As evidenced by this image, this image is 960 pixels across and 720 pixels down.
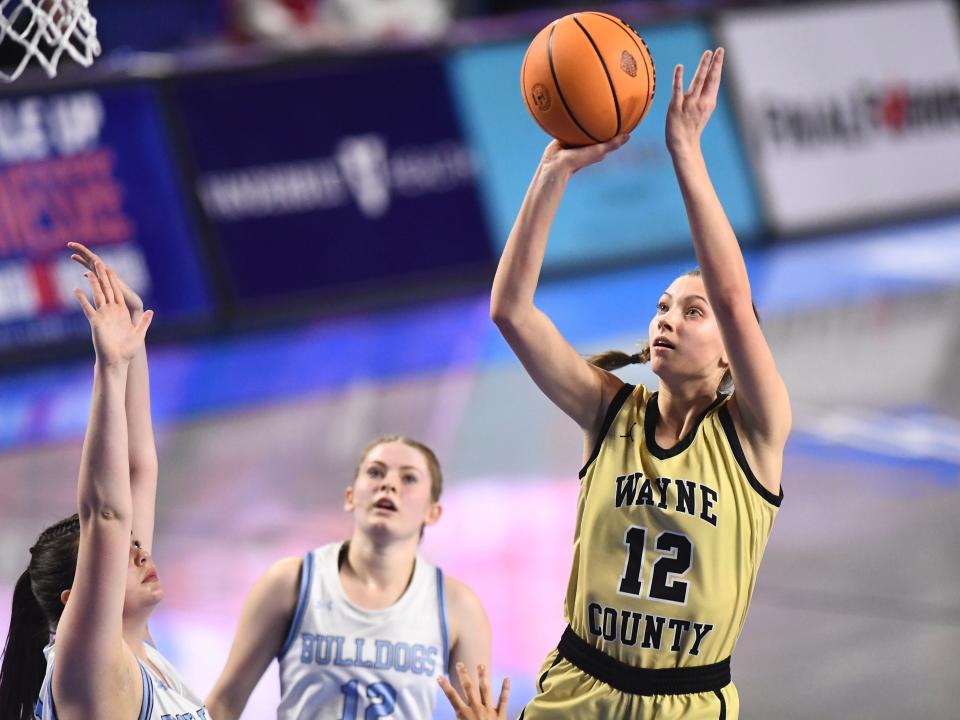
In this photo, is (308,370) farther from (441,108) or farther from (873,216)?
(873,216)

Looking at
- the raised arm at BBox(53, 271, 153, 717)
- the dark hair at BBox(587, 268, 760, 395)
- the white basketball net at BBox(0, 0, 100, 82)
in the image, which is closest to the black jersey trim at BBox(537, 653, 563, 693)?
the dark hair at BBox(587, 268, 760, 395)

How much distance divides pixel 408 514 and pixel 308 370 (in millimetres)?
6668

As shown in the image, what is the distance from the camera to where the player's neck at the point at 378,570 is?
4.91m

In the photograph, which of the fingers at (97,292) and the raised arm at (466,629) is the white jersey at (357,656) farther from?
the fingers at (97,292)

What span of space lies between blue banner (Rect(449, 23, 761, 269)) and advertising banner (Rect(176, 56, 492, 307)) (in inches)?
A: 9.7

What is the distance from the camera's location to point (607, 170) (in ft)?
47.4

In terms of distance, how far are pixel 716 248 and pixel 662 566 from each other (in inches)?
32.7

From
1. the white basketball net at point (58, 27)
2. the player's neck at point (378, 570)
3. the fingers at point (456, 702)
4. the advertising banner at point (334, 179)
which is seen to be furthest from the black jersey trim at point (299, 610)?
the advertising banner at point (334, 179)

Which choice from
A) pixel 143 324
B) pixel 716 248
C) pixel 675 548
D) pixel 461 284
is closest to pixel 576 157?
pixel 716 248

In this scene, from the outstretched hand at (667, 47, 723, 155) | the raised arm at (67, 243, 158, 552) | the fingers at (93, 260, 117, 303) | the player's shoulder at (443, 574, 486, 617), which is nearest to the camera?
the fingers at (93, 260, 117, 303)

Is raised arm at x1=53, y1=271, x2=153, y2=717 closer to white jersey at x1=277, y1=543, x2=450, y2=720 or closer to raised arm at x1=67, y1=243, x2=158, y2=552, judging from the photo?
raised arm at x1=67, y1=243, x2=158, y2=552

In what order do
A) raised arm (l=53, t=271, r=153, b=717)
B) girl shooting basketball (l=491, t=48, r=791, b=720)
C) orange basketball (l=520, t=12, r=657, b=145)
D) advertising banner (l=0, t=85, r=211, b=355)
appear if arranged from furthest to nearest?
advertising banner (l=0, t=85, r=211, b=355)
orange basketball (l=520, t=12, r=657, b=145)
girl shooting basketball (l=491, t=48, r=791, b=720)
raised arm (l=53, t=271, r=153, b=717)

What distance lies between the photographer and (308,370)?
37.5 feet

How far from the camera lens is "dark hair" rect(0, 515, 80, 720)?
3.97m
